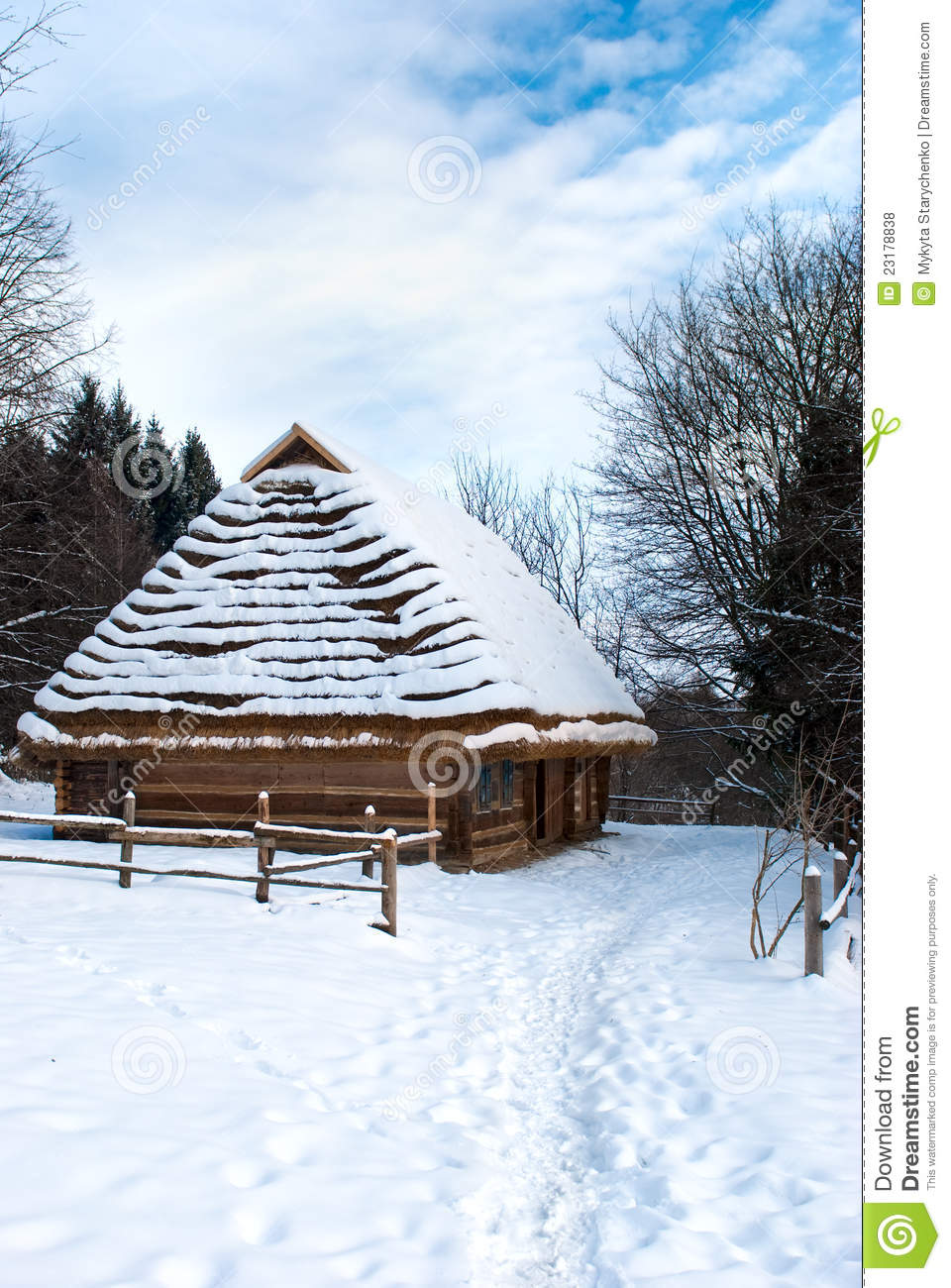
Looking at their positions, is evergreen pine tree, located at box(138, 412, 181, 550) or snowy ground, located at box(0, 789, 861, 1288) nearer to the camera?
snowy ground, located at box(0, 789, 861, 1288)

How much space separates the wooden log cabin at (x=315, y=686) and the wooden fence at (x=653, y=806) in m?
8.87

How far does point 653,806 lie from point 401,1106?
2904cm

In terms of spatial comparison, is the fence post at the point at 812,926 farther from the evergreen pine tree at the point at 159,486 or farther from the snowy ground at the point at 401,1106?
the evergreen pine tree at the point at 159,486

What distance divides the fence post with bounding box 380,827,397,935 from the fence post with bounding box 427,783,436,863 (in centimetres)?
392

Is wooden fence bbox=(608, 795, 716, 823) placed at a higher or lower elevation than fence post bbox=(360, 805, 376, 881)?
lower

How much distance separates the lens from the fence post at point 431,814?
1238 cm

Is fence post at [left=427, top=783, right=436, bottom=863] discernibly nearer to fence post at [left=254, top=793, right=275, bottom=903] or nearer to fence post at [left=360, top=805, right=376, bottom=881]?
fence post at [left=360, top=805, right=376, bottom=881]

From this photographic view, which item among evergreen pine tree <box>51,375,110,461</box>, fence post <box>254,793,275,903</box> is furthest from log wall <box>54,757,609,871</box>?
evergreen pine tree <box>51,375,110,461</box>

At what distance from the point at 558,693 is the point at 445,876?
4.23m

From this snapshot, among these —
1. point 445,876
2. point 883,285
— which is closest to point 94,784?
point 445,876

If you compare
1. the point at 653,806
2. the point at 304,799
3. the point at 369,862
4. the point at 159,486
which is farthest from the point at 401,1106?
the point at 159,486

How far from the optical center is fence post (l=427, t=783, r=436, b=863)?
12383mm

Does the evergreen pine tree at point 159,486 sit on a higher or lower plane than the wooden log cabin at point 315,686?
higher

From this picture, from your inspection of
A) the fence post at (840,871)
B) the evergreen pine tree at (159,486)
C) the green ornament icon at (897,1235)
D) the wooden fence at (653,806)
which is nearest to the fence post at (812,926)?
the fence post at (840,871)
